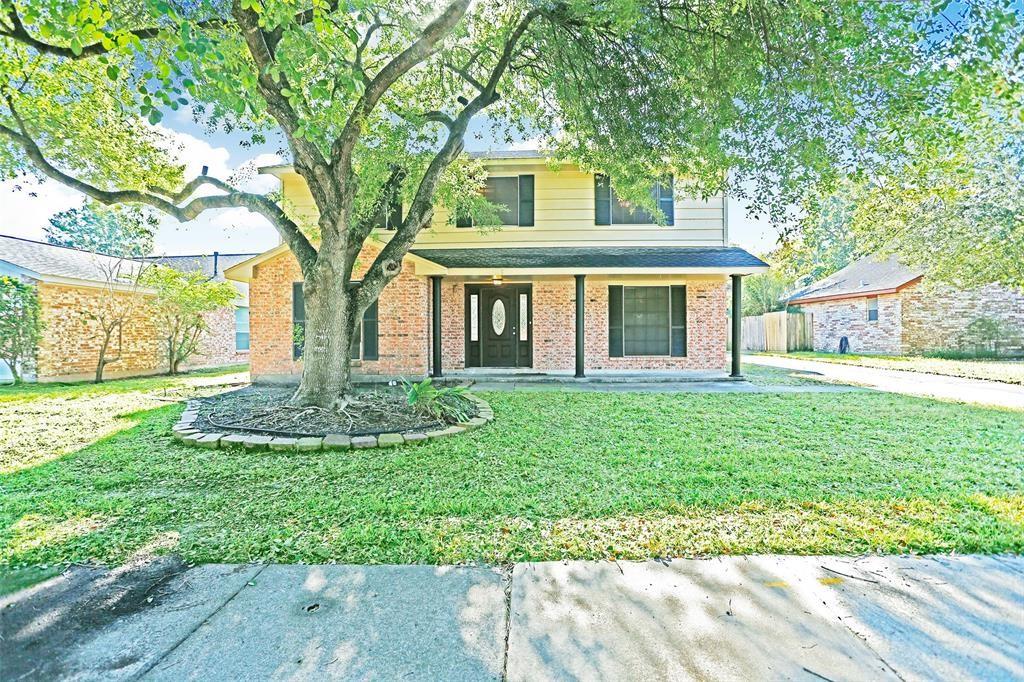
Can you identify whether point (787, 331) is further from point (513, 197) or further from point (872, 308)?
point (513, 197)

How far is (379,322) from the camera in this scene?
10.4 m

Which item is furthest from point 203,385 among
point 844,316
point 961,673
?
point 844,316

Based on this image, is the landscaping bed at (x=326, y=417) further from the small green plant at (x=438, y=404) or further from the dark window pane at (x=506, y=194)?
the dark window pane at (x=506, y=194)

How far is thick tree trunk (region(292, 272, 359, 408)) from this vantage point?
634cm

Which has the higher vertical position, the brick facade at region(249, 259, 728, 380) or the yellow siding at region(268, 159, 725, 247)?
the yellow siding at region(268, 159, 725, 247)

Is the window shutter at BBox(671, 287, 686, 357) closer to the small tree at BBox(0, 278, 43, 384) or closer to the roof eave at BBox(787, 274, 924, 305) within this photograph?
the roof eave at BBox(787, 274, 924, 305)

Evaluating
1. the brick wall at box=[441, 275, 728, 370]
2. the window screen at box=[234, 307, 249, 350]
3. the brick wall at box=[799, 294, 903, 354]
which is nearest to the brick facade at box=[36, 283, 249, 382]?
the window screen at box=[234, 307, 249, 350]

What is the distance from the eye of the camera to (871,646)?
1.96 metres

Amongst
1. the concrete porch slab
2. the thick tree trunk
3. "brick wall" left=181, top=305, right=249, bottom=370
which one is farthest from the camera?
"brick wall" left=181, top=305, right=249, bottom=370

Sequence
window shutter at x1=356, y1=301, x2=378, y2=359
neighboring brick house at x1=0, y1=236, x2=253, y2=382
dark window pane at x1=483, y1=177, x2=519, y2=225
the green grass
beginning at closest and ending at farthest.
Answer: the green grass, window shutter at x1=356, y1=301, x2=378, y2=359, neighboring brick house at x1=0, y1=236, x2=253, y2=382, dark window pane at x1=483, y1=177, x2=519, y2=225

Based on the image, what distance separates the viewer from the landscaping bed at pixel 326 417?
548cm

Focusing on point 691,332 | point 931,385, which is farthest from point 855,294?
point 691,332

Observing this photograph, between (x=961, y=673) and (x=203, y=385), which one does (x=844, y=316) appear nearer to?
(x=961, y=673)

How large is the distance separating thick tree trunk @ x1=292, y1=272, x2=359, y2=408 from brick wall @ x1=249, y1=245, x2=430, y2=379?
150 inches
